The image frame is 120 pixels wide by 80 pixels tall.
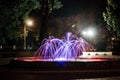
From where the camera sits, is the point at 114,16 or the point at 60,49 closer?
the point at 60,49

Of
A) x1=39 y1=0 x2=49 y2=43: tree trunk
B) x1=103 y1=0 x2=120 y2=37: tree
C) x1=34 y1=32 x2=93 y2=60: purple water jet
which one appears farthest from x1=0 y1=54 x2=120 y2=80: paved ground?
x1=103 y1=0 x2=120 y2=37: tree

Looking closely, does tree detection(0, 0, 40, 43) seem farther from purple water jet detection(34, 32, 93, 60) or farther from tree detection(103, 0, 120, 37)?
tree detection(103, 0, 120, 37)

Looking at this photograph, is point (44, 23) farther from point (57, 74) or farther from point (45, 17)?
point (57, 74)

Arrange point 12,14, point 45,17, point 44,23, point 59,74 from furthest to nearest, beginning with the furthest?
point 12,14 < point 45,17 < point 44,23 < point 59,74

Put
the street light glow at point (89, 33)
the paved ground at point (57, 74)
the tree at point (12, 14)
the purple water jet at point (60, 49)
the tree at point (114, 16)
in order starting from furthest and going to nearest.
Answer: the street light glow at point (89, 33), the tree at point (114, 16), the tree at point (12, 14), the purple water jet at point (60, 49), the paved ground at point (57, 74)

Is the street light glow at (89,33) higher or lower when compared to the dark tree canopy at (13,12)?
lower

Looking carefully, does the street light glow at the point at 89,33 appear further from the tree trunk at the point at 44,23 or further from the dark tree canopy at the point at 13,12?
the tree trunk at the point at 44,23

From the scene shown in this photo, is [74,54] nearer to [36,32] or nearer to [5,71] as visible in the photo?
[5,71]

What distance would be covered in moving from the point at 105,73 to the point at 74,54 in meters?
21.2

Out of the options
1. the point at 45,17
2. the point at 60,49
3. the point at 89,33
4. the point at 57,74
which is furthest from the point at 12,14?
the point at 57,74

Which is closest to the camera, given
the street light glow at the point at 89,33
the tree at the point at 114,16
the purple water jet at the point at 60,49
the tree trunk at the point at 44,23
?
the purple water jet at the point at 60,49

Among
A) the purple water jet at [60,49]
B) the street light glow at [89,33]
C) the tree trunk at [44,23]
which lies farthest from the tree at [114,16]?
the tree trunk at [44,23]

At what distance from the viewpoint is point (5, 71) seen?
86.1 ft

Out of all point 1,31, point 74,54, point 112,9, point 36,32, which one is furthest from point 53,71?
point 36,32
